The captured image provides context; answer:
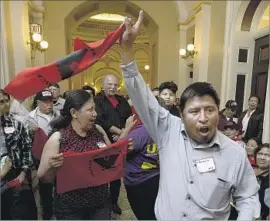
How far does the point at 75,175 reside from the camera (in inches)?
66.2

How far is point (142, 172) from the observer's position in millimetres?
2064

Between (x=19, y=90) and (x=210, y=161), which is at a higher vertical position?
(x=19, y=90)

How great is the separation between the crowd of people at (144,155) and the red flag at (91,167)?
0.05 meters

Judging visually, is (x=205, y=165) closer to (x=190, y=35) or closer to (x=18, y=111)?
(x=18, y=111)

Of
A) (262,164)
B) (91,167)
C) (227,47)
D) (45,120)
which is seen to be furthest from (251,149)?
(227,47)

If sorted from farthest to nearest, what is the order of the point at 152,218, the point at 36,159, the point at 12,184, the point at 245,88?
the point at 245,88 → the point at 36,159 → the point at 152,218 → the point at 12,184

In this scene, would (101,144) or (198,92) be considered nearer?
(198,92)

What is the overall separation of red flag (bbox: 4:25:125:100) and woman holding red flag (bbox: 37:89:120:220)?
0.23 metres

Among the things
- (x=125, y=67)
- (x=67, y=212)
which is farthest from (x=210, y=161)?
(x=67, y=212)

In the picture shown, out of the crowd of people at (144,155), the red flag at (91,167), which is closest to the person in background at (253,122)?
the crowd of people at (144,155)

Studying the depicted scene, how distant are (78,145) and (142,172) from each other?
0.62 meters

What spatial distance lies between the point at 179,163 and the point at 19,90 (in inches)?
44.7

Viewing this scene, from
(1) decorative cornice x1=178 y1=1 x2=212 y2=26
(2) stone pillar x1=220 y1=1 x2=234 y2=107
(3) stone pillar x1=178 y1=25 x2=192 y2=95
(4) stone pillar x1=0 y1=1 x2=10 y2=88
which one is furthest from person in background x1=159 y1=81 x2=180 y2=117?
(3) stone pillar x1=178 y1=25 x2=192 y2=95

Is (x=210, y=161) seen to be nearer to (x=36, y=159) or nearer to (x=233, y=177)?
(x=233, y=177)
